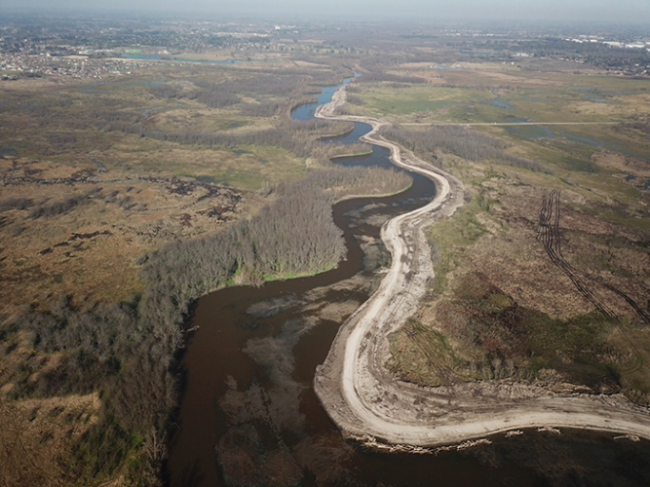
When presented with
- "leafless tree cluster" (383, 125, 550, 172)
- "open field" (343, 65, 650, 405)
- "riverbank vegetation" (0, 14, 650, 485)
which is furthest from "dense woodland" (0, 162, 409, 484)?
"leafless tree cluster" (383, 125, 550, 172)

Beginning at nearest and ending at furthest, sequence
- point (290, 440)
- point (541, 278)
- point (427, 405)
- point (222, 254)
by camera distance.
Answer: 1. point (290, 440)
2. point (427, 405)
3. point (541, 278)
4. point (222, 254)

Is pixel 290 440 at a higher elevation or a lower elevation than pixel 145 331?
lower

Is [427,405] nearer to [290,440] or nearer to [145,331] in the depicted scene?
[290,440]

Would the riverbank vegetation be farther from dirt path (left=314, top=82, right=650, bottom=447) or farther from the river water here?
the river water

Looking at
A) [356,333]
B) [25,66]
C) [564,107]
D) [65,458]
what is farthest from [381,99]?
[25,66]

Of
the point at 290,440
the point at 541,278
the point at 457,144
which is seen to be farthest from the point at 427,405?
the point at 457,144

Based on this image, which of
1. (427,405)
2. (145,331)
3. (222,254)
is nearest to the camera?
(427,405)

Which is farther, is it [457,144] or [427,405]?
[457,144]

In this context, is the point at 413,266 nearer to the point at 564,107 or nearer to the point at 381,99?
the point at 381,99
